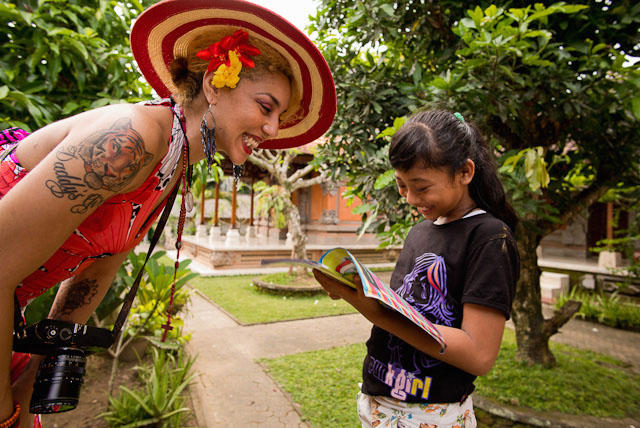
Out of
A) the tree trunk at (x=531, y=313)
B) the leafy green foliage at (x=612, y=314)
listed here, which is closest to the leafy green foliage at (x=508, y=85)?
the tree trunk at (x=531, y=313)

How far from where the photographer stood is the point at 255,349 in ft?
15.9

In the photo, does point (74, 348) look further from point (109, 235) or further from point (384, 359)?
point (384, 359)

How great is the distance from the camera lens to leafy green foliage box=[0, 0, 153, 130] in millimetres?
1548

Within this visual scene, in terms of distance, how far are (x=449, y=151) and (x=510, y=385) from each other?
3323 mm

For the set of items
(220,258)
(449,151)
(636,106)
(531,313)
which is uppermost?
(636,106)

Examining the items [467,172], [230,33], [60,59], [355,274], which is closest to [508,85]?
[467,172]

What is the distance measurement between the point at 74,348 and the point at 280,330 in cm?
484

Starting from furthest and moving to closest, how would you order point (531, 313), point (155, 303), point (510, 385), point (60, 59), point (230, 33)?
point (531, 313) < point (155, 303) < point (510, 385) < point (60, 59) < point (230, 33)

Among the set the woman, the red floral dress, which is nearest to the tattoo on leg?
the woman

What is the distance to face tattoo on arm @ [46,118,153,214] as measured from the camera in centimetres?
87

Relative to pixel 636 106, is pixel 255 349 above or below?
below

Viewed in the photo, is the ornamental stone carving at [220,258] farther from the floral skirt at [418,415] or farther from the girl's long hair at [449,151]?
the girl's long hair at [449,151]

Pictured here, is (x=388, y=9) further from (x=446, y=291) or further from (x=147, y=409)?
(x=147, y=409)

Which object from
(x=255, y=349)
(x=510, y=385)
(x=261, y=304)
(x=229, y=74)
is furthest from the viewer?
(x=261, y=304)
